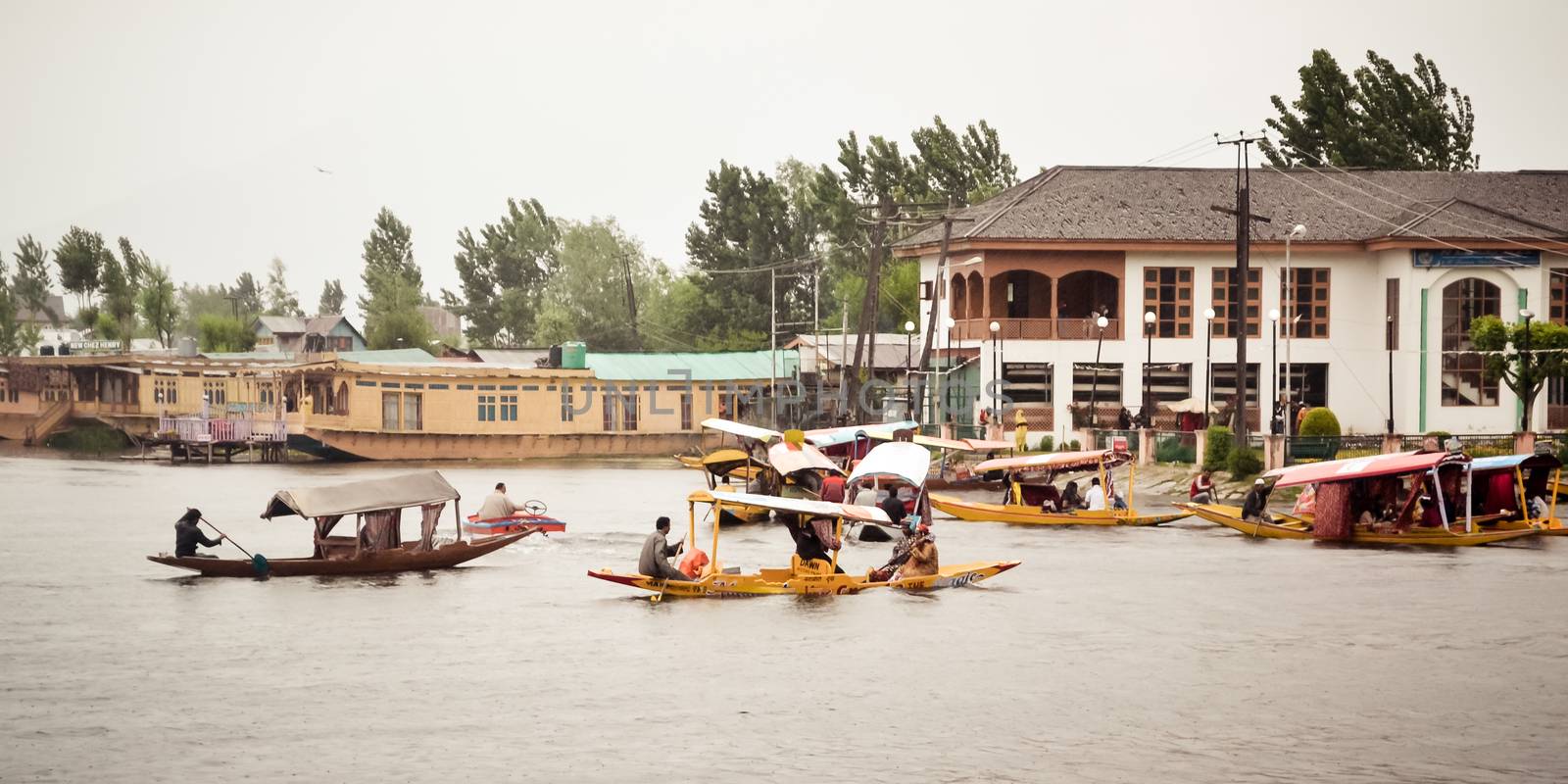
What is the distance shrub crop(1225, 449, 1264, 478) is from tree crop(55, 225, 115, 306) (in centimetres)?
8311

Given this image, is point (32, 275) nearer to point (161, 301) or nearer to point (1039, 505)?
point (161, 301)

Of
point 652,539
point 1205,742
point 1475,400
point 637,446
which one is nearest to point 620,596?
point 652,539

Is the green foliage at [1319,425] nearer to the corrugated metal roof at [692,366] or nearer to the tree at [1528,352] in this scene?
the tree at [1528,352]

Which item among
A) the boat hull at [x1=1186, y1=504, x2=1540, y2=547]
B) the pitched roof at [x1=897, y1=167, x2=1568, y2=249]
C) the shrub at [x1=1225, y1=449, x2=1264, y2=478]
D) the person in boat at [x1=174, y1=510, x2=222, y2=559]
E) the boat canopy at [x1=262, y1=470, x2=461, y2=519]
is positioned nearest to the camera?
the boat canopy at [x1=262, y1=470, x2=461, y2=519]

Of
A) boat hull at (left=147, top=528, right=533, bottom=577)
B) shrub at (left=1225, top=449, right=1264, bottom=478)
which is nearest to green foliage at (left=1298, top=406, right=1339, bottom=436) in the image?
shrub at (left=1225, top=449, right=1264, bottom=478)

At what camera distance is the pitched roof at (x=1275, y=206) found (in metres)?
56.1

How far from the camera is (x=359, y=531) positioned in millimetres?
29875

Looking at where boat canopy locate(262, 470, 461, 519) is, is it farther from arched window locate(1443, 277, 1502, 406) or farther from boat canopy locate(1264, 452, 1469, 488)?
arched window locate(1443, 277, 1502, 406)

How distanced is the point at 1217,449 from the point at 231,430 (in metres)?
40.8

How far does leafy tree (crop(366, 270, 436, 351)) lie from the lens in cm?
9900

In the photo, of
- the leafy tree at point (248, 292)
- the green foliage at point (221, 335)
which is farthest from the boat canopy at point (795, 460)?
the leafy tree at point (248, 292)

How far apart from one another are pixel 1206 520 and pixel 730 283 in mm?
57395

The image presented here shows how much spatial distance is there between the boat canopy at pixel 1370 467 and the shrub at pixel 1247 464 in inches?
415

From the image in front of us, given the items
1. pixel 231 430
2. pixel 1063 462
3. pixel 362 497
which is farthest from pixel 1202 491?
pixel 231 430
